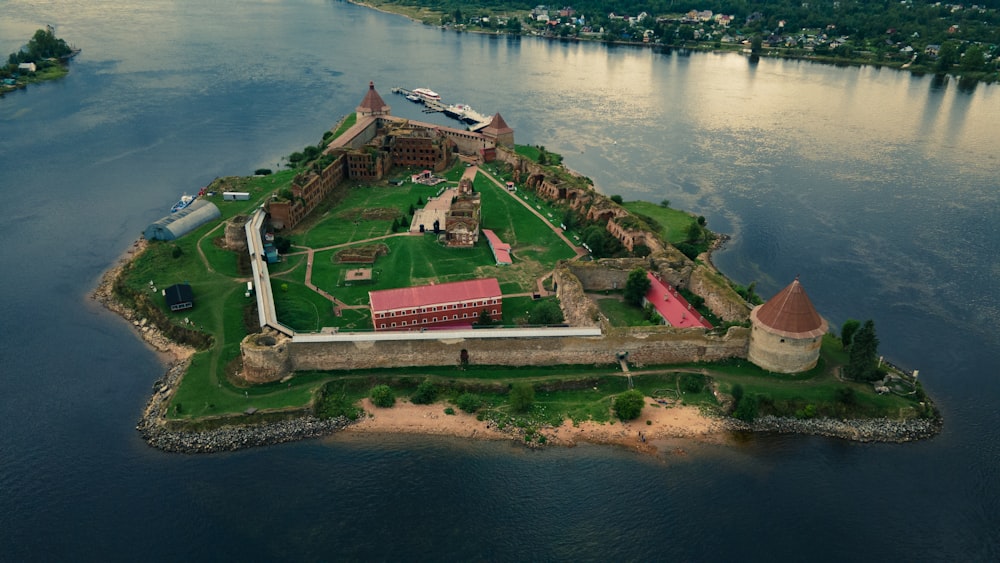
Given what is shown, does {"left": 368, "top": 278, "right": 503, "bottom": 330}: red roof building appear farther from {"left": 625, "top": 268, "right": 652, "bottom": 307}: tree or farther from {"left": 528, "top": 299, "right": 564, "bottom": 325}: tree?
{"left": 625, "top": 268, "right": 652, "bottom": 307}: tree

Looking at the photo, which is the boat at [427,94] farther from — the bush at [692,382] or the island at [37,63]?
the bush at [692,382]

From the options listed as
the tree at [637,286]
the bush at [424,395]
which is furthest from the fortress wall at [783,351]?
the bush at [424,395]

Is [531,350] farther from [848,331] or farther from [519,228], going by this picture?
[519,228]

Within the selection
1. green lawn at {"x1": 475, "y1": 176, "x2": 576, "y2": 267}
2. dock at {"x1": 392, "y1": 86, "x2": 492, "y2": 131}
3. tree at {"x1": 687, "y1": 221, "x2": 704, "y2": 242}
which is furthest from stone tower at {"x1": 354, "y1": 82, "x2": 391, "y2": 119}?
tree at {"x1": 687, "y1": 221, "x2": 704, "y2": 242}

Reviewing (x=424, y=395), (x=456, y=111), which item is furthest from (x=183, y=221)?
(x=456, y=111)

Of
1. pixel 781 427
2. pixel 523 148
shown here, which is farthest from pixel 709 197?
pixel 781 427

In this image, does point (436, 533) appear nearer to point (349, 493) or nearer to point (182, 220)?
point (349, 493)

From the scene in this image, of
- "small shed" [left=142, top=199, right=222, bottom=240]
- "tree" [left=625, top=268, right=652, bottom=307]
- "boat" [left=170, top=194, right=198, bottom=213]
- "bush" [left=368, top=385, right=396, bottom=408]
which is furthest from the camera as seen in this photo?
"boat" [left=170, top=194, right=198, bottom=213]
